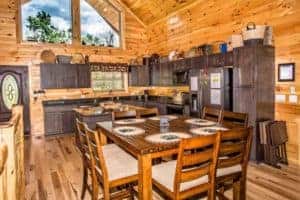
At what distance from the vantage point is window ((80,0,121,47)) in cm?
728

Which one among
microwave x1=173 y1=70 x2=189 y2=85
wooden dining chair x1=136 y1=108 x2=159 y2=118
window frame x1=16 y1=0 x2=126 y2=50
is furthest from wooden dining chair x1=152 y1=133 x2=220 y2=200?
window frame x1=16 y1=0 x2=126 y2=50

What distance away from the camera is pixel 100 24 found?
24.9ft

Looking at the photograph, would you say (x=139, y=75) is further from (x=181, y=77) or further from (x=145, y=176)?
(x=145, y=176)

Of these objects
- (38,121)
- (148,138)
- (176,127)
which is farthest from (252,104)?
(38,121)

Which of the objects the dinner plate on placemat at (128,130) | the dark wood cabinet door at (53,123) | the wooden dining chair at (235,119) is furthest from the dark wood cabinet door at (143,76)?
the dinner plate on placemat at (128,130)

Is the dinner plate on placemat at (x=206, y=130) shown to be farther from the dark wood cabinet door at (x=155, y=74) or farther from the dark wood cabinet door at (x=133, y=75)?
the dark wood cabinet door at (x=133, y=75)

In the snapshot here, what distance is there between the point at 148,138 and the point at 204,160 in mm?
599

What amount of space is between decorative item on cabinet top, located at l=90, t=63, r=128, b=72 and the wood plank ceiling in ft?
5.74

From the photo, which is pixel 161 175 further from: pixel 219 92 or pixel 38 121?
pixel 38 121

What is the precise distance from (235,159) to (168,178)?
2.16 ft

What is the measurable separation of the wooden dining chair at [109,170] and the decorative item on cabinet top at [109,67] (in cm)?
498

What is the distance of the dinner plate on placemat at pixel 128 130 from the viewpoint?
250 cm

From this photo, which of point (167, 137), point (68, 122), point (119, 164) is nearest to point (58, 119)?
point (68, 122)

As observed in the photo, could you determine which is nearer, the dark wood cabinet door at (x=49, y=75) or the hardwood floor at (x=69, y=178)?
the hardwood floor at (x=69, y=178)
